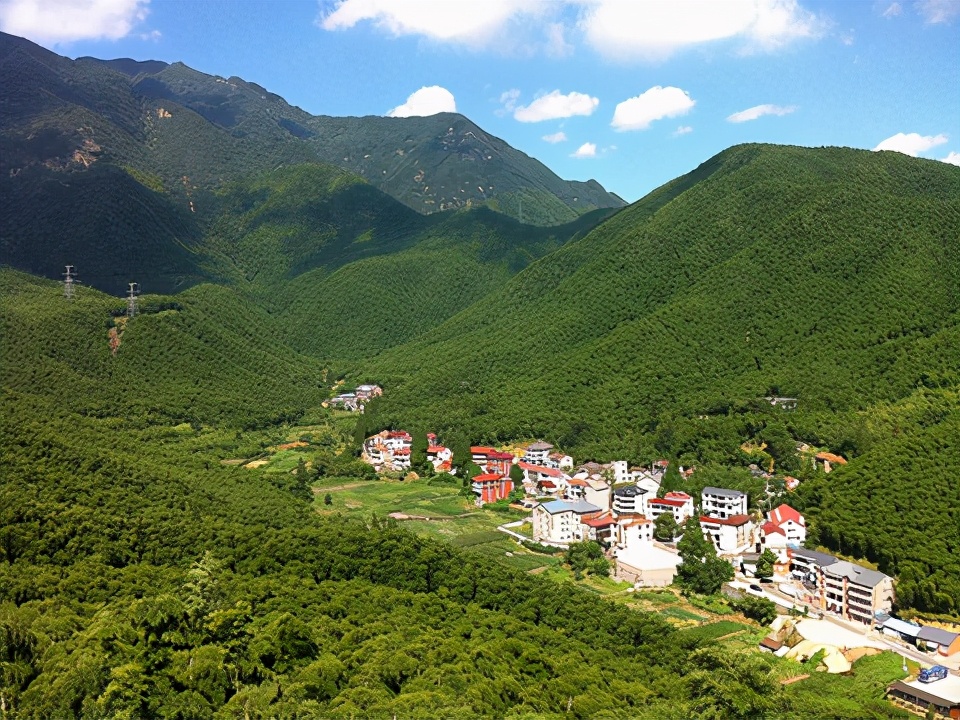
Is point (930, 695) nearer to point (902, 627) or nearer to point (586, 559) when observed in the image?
point (902, 627)

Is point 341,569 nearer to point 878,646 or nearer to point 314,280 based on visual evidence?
point 878,646

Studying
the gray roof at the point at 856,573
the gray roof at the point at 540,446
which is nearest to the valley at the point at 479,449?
the gray roof at the point at 856,573

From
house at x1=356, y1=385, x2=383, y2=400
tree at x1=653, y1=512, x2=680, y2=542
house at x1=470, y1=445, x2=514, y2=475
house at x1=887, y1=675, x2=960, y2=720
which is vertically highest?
A: house at x1=356, y1=385, x2=383, y2=400

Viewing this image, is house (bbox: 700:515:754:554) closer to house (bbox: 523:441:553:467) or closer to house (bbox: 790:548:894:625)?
house (bbox: 790:548:894:625)

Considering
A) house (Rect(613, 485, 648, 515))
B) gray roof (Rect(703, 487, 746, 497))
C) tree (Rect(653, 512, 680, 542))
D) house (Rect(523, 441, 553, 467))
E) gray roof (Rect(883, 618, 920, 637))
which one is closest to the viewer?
gray roof (Rect(883, 618, 920, 637))

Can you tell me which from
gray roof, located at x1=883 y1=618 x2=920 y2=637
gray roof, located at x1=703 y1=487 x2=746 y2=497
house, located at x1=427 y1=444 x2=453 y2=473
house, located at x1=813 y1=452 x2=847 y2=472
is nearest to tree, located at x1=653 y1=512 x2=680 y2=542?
gray roof, located at x1=703 y1=487 x2=746 y2=497

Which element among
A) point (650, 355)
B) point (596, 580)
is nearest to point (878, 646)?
point (596, 580)
